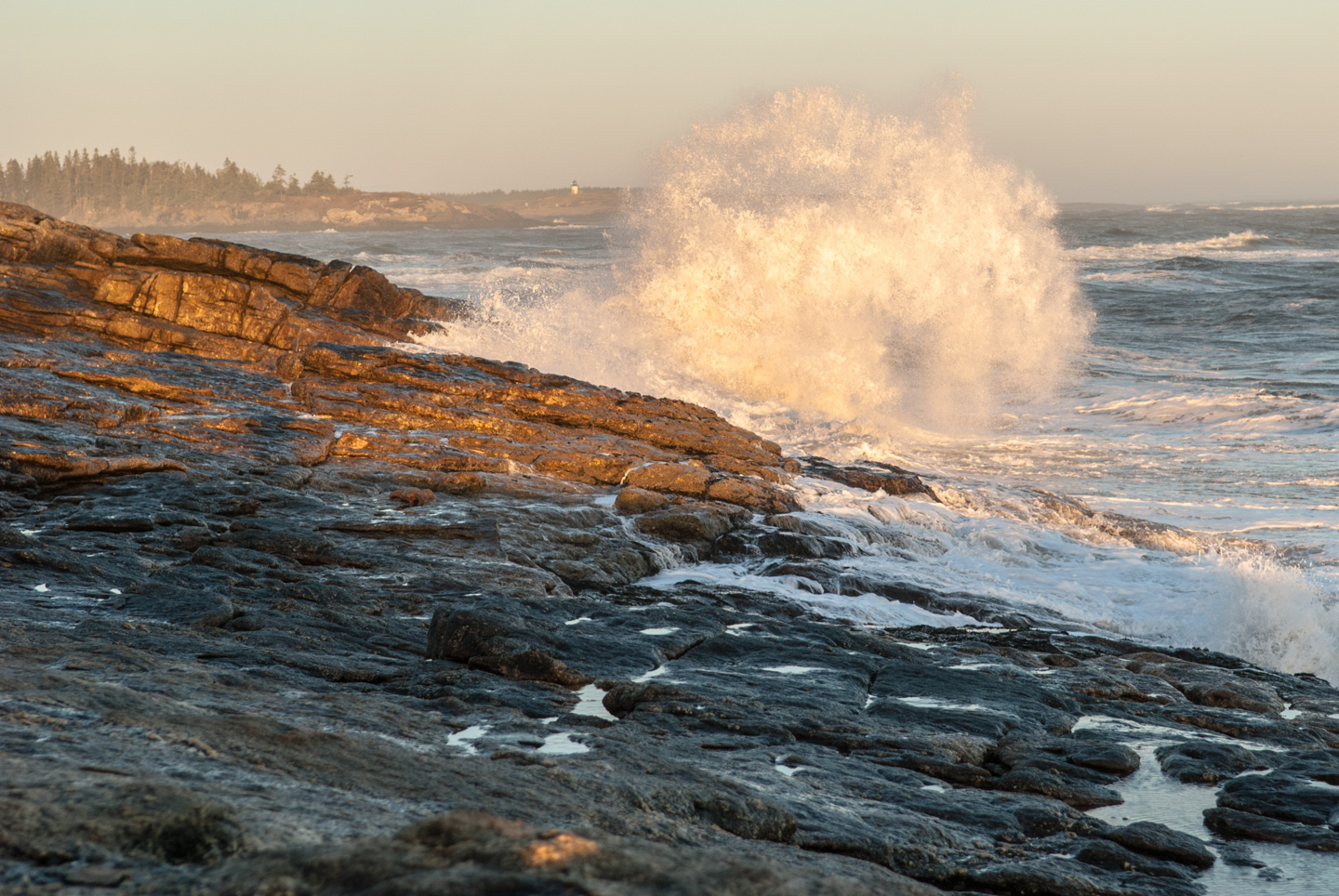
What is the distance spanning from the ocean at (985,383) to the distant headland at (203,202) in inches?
4709

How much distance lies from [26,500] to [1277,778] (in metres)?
8.05

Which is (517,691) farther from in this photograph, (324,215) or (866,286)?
(324,215)

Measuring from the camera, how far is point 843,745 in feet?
14.0

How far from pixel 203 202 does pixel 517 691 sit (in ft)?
575

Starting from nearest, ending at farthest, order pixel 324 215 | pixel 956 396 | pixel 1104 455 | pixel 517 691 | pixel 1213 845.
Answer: pixel 1213 845 → pixel 517 691 → pixel 1104 455 → pixel 956 396 → pixel 324 215

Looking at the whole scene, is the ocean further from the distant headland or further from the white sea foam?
the distant headland

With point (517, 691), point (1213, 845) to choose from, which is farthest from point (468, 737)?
point (1213, 845)

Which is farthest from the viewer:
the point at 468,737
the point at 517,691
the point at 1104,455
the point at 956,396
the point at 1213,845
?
the point at 956,396

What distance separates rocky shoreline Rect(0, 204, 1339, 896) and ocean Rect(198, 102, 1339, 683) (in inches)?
48.5

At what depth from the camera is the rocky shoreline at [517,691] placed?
204 cm

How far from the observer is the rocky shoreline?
2.04m

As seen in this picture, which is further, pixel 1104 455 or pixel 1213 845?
pixel 1104 455

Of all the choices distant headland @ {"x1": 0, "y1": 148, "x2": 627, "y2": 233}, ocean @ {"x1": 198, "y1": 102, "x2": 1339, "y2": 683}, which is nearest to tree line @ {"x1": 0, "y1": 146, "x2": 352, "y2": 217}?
distant headland @ {"x1": 0, "y1": 148, "x2": 627, "y2": 233}

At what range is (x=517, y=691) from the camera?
179 inches
